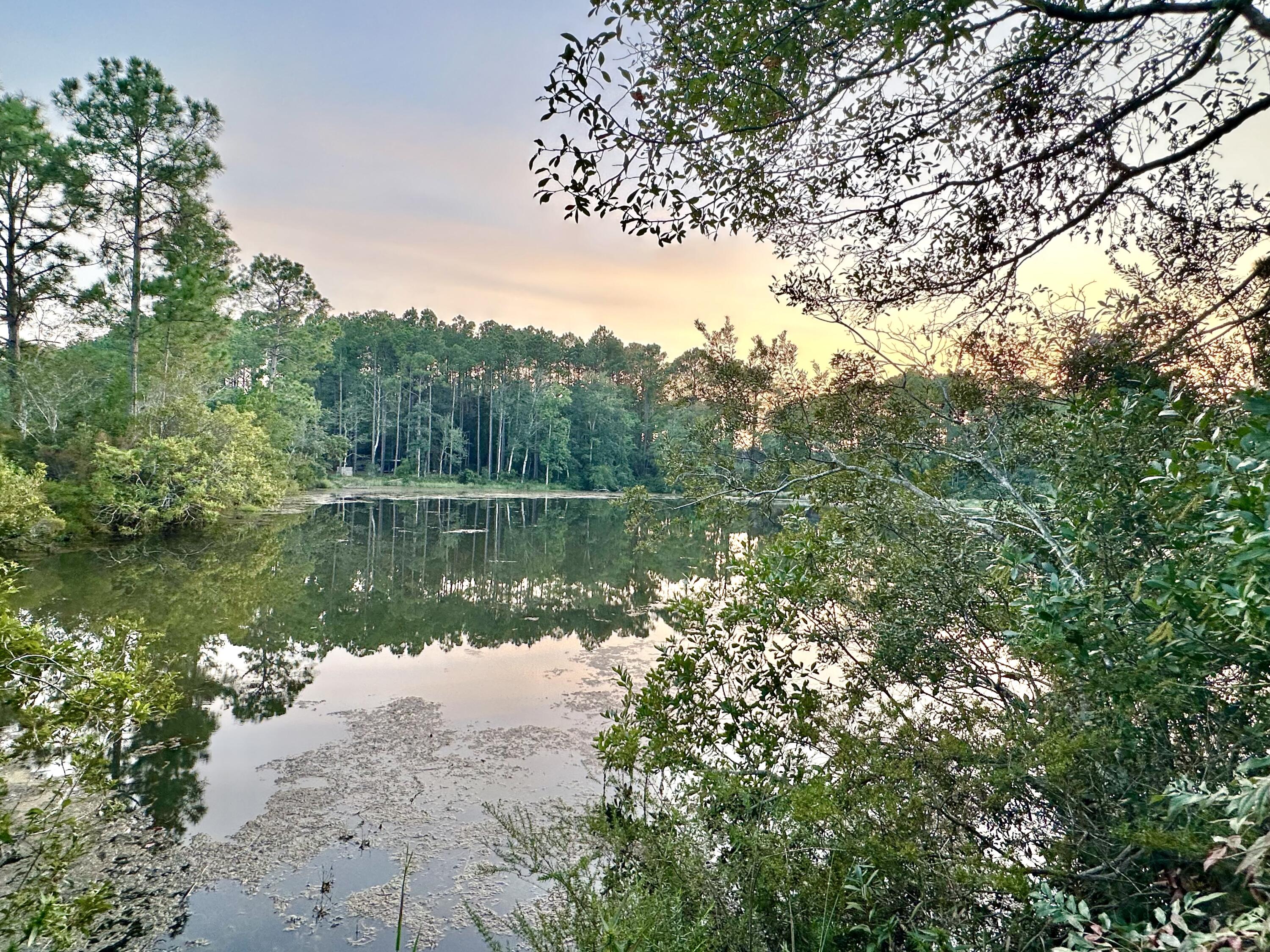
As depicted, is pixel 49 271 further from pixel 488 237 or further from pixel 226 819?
pixel 226 819

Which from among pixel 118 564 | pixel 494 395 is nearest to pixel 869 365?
pixel 118 564

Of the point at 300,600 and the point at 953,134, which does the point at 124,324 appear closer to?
the point at 300,600

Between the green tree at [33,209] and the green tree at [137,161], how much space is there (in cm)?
87

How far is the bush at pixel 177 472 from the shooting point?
1527 centimetres

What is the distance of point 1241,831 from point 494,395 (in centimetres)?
5042

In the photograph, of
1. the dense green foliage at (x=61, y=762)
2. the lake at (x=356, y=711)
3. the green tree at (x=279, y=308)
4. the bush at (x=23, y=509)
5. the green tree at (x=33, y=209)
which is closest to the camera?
the dense green foliage at (x=61, y=762)

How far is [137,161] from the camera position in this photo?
17.6 m

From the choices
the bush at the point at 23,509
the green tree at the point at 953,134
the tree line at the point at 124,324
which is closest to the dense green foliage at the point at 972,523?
the green tree at the point at 953,134

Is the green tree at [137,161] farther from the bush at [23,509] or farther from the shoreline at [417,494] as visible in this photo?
the shoreline at [417,494]

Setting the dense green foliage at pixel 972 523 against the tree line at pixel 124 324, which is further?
the tree line at pixel 124 324

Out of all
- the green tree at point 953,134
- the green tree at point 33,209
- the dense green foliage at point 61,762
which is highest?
the green tree at point 33,209

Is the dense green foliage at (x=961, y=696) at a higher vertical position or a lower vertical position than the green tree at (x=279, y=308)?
lower

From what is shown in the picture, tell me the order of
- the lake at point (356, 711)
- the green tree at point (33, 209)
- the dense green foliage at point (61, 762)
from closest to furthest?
the dense green foliage at point (61, 762), the lake at point (356, 711), the green tree at point (33, 209)

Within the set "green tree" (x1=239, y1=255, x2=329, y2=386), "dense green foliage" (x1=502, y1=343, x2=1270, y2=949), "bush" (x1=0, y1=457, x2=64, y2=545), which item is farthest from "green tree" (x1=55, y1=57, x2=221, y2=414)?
"dense green foliage" (x1=502, y1=343, x2=1270, y2=949)
